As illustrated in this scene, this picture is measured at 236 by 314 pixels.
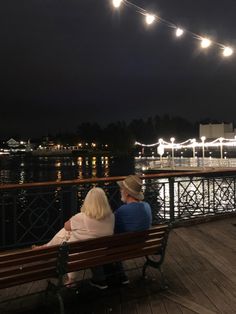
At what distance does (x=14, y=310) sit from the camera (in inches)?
166

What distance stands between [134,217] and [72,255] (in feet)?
3.08

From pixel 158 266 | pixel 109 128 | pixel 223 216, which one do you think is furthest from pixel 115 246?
pixel 109 128

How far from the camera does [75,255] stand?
158 inches

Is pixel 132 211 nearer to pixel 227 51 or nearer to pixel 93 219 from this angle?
pixel 93 219

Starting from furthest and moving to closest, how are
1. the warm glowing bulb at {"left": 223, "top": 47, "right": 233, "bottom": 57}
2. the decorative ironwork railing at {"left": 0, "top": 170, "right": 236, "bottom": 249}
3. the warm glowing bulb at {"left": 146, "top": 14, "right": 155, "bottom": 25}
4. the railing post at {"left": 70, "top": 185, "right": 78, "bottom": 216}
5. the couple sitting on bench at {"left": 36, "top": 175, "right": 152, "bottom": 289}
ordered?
the warm glowing bulb at {"left": 223, "top": 47, "right": 233, "bottom": 57}, the warm glowing bulb at {"left": 146, "top": 14, "right": 155, "bottom": 25}, the railing post at {"left": 70, "top": 185, "right": 78, "bottom": 216}, the decorative ironwork railing at {"left": 0, "top": 170, "right": 236, "bottom": 249}, the couple sitting on bench at {"left": 36, "top": 175, "right": 152, "bottom": 289}

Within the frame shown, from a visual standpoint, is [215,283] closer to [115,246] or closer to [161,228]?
[161,228]

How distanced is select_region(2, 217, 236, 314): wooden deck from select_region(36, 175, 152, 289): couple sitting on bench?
0.24 m

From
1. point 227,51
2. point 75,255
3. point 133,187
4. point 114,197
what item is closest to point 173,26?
point 227,51

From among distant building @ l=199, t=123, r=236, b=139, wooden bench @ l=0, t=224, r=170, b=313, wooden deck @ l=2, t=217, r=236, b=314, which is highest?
distant building @ l=199, t=123, r=236, b=139

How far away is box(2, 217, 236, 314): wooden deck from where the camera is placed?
421 centimetres

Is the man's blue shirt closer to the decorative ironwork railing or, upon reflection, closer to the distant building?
the decorative ironwork railing

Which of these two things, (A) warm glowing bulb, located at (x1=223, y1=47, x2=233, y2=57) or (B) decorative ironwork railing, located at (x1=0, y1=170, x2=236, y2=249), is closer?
(B) decorative ironwork railing, located at (x1=0, y1=170, x2=236, y2=249)

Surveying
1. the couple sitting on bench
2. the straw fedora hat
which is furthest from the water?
the straw fedora hat

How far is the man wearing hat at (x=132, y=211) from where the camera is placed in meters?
4.63
